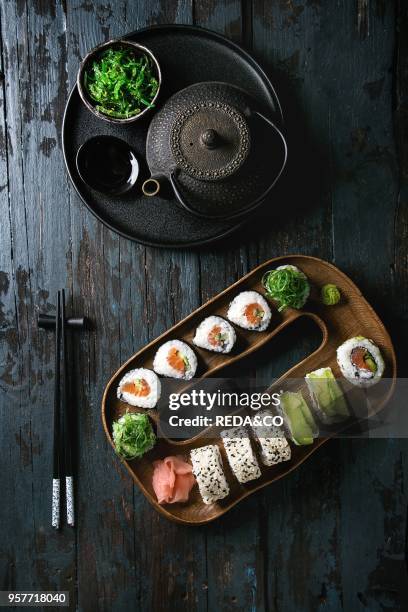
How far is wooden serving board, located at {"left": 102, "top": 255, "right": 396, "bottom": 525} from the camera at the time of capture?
275cm

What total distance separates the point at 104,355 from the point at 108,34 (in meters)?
1.66

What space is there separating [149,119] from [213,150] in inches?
17.4

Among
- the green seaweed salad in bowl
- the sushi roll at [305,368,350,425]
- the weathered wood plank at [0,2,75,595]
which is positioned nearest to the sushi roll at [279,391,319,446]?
the sushi roll at [305,368,350,425]

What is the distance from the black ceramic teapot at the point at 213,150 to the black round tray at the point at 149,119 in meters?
0.15

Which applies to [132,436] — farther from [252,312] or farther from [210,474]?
[252,312]

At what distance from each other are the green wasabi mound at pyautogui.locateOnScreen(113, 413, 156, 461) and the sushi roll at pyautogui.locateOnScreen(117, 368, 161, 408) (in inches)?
3.3

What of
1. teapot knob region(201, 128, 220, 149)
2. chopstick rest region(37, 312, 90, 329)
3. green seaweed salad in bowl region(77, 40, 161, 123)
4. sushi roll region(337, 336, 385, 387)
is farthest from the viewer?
chopstick rest region(37, 312, 90, 329)

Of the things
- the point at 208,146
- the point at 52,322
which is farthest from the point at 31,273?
the point at 208,146

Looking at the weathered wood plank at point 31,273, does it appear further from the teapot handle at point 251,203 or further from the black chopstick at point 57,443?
the teapot handle at point 251,203

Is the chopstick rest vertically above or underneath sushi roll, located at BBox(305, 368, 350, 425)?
above

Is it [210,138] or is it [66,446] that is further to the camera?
[66,446]

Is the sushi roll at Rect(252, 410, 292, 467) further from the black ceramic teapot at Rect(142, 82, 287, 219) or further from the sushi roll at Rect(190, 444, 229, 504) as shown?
the black ceramic teapot at Rect(142, 82, 287, 219)

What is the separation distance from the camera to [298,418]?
2.69 meters

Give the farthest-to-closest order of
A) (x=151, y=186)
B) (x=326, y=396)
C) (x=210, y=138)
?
(x=326, y=396) < (x=151, y=186) < (x=210, y=138)
